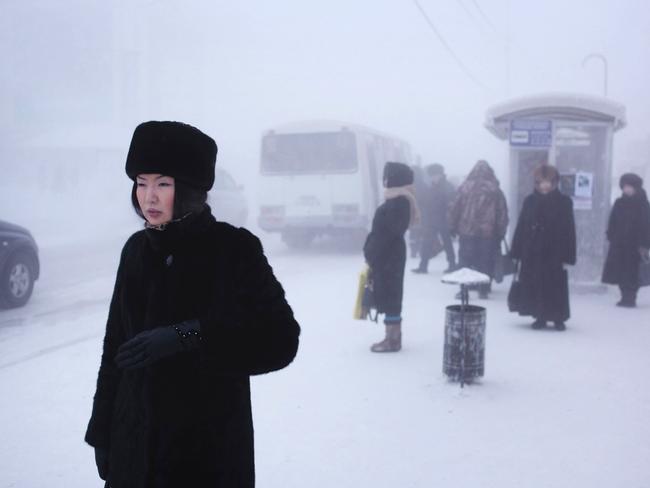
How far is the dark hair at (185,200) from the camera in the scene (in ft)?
6.83

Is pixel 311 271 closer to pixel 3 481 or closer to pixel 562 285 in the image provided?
pixel 562 285

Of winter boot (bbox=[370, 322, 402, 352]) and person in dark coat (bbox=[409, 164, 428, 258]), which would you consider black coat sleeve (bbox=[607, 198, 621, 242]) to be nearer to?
person in dark coat (bbox=[409, 164, 428, 258])

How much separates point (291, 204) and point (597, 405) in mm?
11161

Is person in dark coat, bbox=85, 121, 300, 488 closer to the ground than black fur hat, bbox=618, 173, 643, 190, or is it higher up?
closer to the ground

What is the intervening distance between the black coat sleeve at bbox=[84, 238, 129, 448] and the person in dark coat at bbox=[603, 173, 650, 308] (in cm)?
860

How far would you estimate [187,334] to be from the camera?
198 cm

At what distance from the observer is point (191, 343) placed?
198 cm

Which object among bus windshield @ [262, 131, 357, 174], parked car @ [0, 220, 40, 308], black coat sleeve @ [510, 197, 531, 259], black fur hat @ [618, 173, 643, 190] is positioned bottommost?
parked car @ [0, 220, 40, 308]

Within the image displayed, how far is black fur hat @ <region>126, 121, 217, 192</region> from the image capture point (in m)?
2.07

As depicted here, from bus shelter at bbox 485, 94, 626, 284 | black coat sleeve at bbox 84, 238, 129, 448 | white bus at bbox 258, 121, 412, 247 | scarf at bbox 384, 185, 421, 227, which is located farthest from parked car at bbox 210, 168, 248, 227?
black coat sleeve at bbox 84, 238, 129, 448

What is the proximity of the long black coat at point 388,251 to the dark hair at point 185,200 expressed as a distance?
14.9 feet

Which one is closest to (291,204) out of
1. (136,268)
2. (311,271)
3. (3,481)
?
(311,271)

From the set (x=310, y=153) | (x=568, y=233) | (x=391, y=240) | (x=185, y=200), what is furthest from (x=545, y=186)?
(x=310, y=153)

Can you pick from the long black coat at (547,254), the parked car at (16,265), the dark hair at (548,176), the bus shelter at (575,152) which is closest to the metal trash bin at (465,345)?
the long black coat at (547,254)
